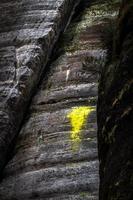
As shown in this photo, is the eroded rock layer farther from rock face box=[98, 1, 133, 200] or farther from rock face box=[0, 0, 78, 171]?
rock face box=[98, 1, 133, 200]

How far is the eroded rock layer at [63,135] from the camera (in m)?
3.67

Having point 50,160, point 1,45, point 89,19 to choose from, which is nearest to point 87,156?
point 50,160

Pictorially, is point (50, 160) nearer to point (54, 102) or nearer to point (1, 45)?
point (54, 102)

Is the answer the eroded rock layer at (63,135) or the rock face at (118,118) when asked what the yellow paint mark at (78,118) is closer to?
the eroded rock layer at (63,135)

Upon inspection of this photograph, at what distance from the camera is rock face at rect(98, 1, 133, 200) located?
2.16 m

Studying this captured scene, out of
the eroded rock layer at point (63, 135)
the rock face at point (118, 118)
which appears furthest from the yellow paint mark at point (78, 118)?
the rock face at point (118, 118)

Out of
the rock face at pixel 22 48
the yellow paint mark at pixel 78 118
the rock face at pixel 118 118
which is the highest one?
the rock face at pixel 118 118

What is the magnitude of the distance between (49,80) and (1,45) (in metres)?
0.75

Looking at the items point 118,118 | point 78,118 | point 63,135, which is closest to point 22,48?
point 78,118

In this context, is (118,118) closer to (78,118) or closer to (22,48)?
(78,118)

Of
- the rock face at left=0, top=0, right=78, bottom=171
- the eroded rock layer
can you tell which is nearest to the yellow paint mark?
the eroded rock layer

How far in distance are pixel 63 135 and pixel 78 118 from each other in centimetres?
20

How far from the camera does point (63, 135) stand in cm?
417

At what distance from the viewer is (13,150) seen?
4246 millimetres
